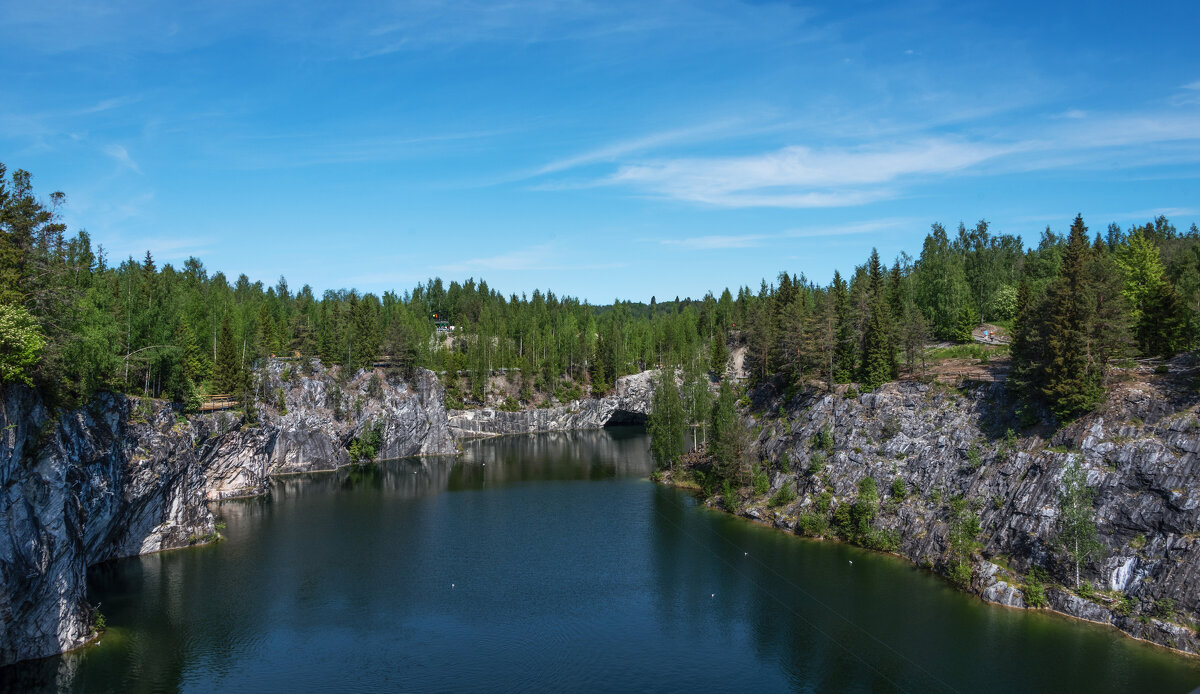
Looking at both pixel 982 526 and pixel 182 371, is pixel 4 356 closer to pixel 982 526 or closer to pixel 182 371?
pixel 182 371

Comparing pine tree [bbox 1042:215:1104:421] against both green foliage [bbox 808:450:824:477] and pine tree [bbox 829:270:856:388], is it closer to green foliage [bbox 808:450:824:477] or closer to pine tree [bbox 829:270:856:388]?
green foliage [bbox 808:450:824:477]

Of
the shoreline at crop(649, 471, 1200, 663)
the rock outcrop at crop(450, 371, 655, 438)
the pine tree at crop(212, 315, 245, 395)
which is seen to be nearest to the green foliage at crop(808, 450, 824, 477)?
the shoreline at crop(649, 471, 1200, 663)

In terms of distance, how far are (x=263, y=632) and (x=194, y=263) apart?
155 m

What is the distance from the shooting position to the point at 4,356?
136ft

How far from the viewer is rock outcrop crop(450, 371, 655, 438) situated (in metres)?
148

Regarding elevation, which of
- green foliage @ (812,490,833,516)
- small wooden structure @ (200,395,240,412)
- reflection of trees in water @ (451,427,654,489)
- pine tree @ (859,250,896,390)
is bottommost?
reflection of trees in water @ (451,427,654,489)

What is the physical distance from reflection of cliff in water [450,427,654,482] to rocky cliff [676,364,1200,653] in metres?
33.9

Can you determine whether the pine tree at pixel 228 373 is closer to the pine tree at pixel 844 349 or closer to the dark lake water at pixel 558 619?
the dark lake water at pixel 558 619

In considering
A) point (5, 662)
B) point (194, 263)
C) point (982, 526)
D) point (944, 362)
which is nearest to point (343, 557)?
point (5, 662)

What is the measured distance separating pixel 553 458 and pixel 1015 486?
77.1 metres

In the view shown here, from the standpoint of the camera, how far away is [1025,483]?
57.6 meters

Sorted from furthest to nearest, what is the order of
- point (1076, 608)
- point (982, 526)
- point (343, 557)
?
point (343, 557) < point (982, 526) < point (1076, 608)

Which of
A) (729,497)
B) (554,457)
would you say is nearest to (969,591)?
(729,497)

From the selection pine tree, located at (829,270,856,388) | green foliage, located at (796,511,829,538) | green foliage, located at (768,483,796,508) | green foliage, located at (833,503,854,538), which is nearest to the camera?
green foliage, located at (833,503,854,538)
